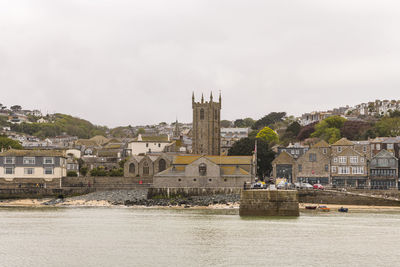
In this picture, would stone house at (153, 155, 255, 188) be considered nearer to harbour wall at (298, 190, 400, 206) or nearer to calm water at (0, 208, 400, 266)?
harbour wall at (298, 190, 400, 206)

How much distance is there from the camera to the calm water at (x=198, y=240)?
37281 mm

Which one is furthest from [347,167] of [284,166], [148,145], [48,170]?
[148,145]

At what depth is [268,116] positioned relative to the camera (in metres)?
186

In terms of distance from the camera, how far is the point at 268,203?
53719 millimetres

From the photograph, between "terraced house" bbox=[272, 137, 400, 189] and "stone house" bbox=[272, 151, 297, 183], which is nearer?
"terraced house" bbox=[272, 137, 400, 189]

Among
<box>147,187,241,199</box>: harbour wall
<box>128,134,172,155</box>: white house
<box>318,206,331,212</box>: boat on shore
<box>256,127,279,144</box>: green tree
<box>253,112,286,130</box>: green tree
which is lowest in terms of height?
<box>318,206,331,212</box>: boat on shore

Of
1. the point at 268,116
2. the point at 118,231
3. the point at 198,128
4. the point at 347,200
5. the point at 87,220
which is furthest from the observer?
the point at 268,116

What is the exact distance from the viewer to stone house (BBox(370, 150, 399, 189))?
3420 inches

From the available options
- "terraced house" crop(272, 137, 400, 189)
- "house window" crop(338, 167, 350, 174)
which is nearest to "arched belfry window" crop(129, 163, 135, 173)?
"terraced house" crop(272, 137, 400, 189)

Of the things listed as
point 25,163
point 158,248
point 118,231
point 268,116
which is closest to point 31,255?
point 158,248

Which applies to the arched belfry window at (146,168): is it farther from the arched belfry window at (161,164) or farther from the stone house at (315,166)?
the stone house at (315,166)

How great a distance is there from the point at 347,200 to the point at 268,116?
112053 mm

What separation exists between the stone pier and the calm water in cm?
83

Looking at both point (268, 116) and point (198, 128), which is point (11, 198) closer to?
point (198, 128)
